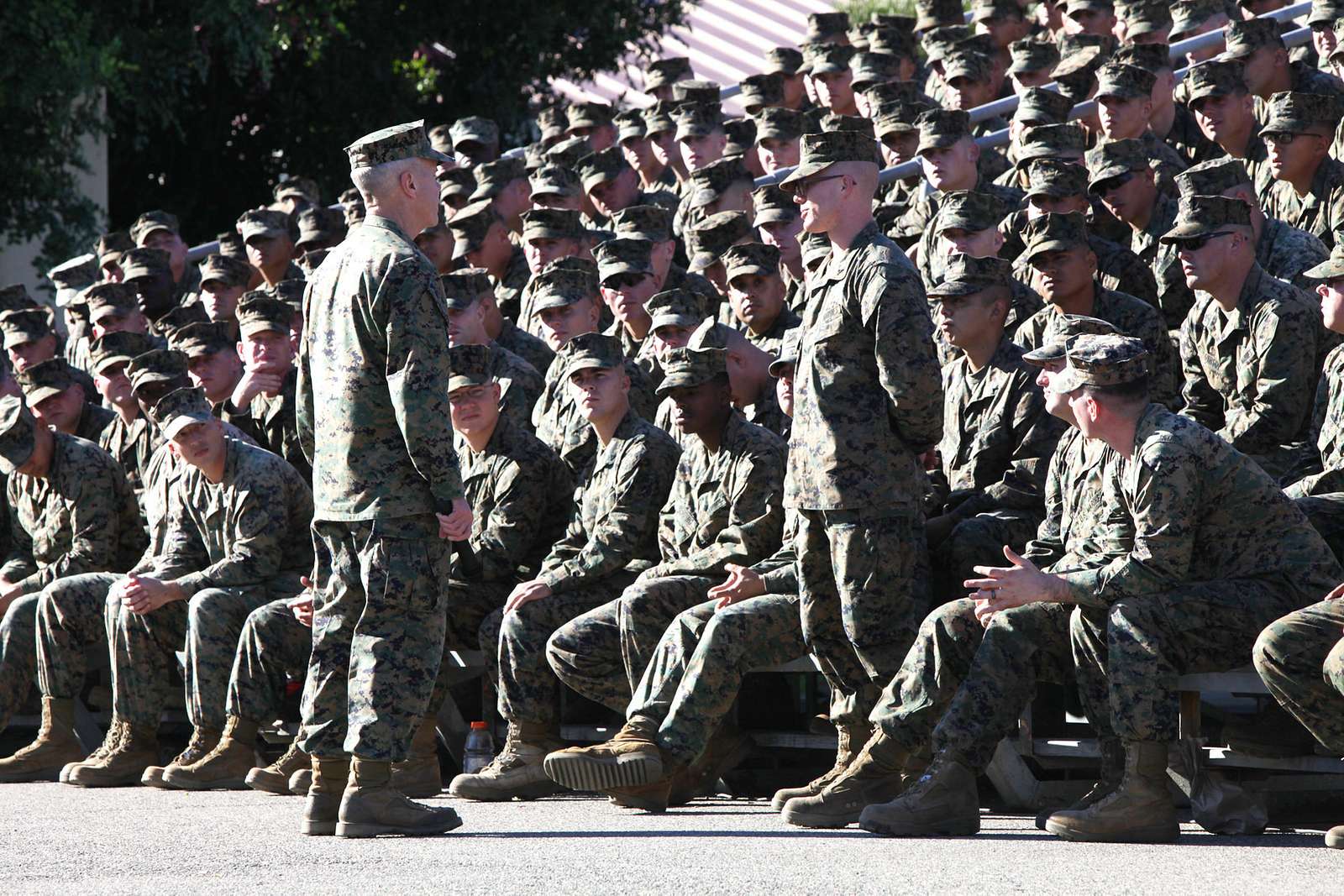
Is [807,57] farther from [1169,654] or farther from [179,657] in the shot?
[1169,654]

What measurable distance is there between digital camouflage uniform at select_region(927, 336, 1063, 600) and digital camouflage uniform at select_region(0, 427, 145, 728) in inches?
147

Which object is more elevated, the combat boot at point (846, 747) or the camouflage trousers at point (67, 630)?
the camouflage trousers at point (67, 630)

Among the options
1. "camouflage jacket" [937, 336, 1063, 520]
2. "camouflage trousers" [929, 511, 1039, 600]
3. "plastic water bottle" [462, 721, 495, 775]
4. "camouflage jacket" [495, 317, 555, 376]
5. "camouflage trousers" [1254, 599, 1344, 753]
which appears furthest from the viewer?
"camouflage jacket" [495, 317, 555, 376]

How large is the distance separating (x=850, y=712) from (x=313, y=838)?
69.7 inches

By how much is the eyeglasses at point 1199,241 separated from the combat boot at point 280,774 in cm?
372

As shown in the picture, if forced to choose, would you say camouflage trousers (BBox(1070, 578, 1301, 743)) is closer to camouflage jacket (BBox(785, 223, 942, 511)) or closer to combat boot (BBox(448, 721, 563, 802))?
camouflage jacket (BBox(785, 223, 942, 511))

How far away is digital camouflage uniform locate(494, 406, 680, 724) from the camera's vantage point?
25.4ft

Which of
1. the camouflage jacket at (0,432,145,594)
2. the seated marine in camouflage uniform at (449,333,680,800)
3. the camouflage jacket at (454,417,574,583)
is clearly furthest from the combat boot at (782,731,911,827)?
the camouflage jacket at (0,432,145,594)

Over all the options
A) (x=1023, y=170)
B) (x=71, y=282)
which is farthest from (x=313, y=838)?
(x=71, y=282)

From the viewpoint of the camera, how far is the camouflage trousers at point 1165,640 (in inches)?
240

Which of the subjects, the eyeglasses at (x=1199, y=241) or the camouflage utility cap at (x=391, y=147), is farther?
the eyeglasses at (x=1199, y=241)

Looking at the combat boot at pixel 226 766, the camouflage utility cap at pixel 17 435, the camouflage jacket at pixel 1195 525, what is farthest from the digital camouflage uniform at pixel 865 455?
the camouflage utility cap at pixel 17 435

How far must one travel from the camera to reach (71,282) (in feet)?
42.8

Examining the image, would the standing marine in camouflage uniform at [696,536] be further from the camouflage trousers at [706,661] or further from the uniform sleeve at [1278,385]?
the uniform sleeve at [1278,385]
